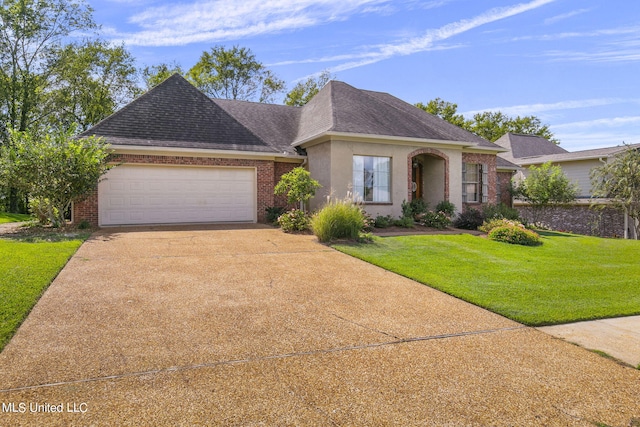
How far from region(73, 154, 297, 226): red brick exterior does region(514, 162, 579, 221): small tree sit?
35.1 ft

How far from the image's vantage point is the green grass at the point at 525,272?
573cm

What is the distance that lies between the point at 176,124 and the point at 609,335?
13.6 metres

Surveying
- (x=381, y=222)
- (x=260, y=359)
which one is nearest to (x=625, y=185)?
(x=381, y=222)

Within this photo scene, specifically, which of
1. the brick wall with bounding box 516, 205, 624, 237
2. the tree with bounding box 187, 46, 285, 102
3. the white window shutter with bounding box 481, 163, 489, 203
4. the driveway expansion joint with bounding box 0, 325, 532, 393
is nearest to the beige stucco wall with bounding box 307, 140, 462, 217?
the white window shutter with bounding box 481, 163, 489, 203

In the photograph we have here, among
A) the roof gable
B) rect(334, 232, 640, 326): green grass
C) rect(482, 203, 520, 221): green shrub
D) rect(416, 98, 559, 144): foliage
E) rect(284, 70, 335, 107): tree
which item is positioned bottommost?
rect(334, 232, 640, 326): green grass

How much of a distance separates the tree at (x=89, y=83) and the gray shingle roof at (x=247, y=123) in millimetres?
16274

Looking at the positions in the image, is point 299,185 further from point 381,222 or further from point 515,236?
point 515,236

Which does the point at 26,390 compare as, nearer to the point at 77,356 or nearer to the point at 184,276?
the point at 77,356

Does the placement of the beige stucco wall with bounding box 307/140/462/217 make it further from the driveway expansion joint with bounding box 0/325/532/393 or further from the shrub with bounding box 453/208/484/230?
the driveway expansion joint with bounding box 0/325/532/393

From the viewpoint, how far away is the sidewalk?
13.9 ft

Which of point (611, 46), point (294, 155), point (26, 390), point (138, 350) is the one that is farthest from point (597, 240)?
point (26, 390)

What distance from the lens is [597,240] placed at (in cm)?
1333

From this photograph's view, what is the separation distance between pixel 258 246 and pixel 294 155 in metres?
6.27

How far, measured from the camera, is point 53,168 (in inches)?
437
